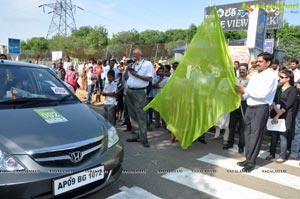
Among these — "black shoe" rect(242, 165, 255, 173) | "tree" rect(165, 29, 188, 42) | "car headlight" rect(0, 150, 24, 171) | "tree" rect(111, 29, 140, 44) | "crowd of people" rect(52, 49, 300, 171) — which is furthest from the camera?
"tree" rect(165, 29, 188, 42)

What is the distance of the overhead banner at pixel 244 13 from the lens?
19.3 meters

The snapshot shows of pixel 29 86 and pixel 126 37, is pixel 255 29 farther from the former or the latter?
pixel 126 37

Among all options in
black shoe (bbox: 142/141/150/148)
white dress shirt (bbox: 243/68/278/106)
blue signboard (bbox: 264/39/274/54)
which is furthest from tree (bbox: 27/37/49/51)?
white dress shirt (bbox: 243/68/278/106)

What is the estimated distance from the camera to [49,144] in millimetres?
2957

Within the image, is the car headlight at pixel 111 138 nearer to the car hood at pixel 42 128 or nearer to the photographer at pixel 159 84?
the car hood at pixel 42 128

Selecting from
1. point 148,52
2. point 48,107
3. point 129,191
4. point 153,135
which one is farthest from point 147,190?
point 148,52

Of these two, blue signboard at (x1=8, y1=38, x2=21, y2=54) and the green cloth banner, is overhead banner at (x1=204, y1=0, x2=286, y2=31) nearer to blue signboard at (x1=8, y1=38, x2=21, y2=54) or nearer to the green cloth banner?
blue signboard at (x1=8, y1=38, x2=21, y2=54)

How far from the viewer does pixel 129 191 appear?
13.1ft

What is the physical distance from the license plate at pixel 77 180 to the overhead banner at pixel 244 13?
17983 mm

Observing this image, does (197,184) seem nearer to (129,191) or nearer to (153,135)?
(129,191)

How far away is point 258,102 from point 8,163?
3.73 meters

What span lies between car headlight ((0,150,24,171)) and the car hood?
0.19 feet

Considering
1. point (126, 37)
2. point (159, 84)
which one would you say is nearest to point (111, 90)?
point (159, 84)

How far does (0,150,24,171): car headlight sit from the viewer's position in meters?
2.70
